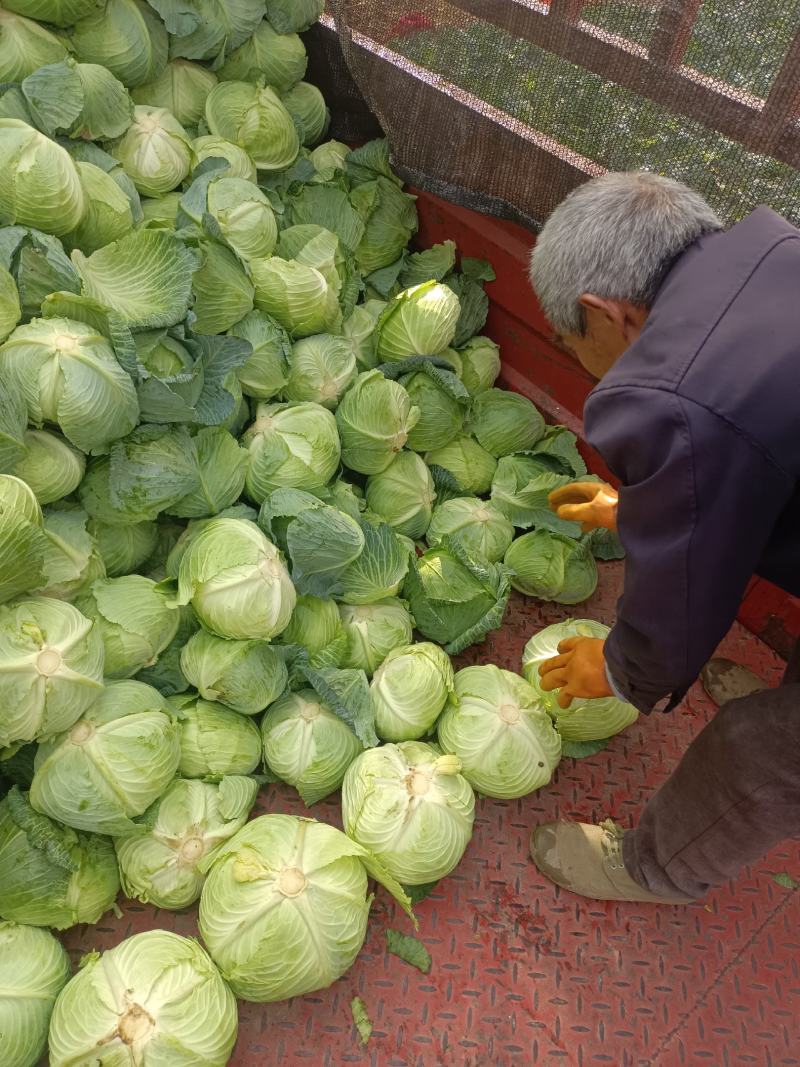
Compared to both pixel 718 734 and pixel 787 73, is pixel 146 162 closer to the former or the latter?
pixel 787 73

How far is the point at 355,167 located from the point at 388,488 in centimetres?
177

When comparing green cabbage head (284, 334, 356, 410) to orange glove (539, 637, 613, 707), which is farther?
green cabbage head (284, 334, 356, 410)

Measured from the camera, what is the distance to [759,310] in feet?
5.76

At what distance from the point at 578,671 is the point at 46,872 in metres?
1.83

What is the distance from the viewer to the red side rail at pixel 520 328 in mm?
3732

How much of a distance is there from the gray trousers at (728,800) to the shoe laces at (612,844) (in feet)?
0.29

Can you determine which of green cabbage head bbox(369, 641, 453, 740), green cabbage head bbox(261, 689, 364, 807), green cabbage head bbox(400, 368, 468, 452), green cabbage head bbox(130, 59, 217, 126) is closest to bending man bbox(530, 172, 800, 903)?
green cabbage head bbox(369, 641, 453, 740)

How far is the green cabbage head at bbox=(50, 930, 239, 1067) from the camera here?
81.1 inches

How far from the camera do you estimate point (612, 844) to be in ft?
9.16

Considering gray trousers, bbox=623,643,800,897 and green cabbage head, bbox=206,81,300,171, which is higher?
green cabbage head, bbox=206,81,300,171

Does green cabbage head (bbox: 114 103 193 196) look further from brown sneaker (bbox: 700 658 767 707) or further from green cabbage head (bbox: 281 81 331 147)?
brown sneaker (bbox: 700 658 767 707)

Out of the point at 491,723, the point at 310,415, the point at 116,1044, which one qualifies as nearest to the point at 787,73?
the point at 310,415

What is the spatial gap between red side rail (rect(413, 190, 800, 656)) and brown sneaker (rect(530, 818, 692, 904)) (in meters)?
1.32

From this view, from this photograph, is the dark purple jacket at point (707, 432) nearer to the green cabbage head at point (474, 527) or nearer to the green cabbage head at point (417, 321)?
the green cabbage head at point (474, 527)
